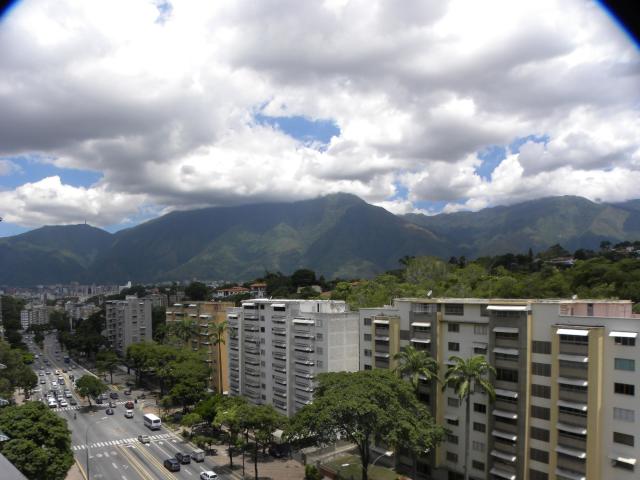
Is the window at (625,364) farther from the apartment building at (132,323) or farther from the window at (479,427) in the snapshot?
the apartment building at (132,323)

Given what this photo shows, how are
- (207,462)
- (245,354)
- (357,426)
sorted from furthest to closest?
(245,354)
(207,462)
(357,426)

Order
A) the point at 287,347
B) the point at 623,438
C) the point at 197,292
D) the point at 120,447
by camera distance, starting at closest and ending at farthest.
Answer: the point at 623,438
the point at 120,447
the point at 287,347
the point at 197,292

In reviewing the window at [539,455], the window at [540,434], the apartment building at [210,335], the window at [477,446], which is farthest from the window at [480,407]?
the apartment building at [210,335]

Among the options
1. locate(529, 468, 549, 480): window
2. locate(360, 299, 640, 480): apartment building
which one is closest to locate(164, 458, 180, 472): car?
locate(360, 299, 640, 480): apartment building

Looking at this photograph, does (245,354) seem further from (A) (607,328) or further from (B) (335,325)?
(A) (607,328)

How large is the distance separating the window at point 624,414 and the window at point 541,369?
162 inches

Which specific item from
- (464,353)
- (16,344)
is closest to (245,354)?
(464,353)

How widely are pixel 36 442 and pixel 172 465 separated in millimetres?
13110

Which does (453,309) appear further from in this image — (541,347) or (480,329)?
(541,347)

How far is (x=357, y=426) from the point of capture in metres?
33.4

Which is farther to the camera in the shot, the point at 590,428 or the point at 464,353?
the point at 464,353

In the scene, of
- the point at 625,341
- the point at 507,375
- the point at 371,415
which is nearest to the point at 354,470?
the point at 371,415

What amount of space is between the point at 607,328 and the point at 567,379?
13.4 feet

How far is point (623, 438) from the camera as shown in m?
27.3
